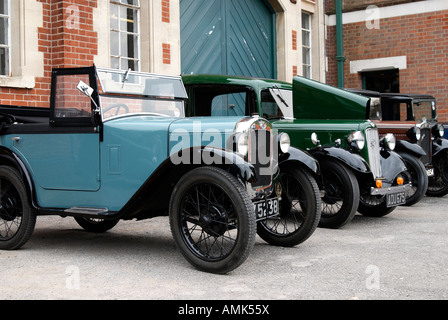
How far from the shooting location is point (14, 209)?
17.7 ft

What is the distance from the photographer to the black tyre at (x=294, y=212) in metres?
5.17

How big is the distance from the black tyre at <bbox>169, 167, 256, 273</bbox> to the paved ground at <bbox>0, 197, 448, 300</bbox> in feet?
0.46

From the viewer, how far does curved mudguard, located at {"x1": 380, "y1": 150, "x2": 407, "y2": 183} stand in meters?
6.91

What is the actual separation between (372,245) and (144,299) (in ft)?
8.58

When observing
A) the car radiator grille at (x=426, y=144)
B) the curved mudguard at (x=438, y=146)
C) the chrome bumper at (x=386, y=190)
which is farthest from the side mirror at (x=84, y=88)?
the curved mudguard at (x=438, y=146)

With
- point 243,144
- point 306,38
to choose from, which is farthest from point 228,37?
point 243,144

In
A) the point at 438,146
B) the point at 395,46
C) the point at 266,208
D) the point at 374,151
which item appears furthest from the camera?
the point at 395,46

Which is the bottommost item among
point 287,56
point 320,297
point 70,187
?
point 320,297

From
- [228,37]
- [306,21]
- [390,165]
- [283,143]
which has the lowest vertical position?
[390,165]

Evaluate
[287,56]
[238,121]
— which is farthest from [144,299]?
[287,56]

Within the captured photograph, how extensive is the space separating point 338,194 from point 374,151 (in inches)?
30.1

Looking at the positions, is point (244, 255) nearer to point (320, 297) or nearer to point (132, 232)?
point (320, 297)

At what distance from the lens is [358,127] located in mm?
6750

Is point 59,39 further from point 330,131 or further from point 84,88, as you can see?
point 330,131
